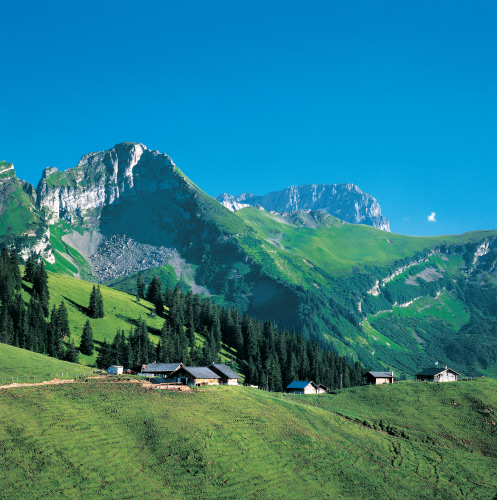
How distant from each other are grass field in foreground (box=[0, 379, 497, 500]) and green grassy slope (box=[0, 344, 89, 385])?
10103 mm

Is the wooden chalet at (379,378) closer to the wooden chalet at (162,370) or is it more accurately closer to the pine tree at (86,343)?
the wooden chalet at (162,370)

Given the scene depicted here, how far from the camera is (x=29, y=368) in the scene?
97000 mm

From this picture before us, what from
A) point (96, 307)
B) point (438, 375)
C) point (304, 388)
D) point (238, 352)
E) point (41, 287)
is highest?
point (41, 287)

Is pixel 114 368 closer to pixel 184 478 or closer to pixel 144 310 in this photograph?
pixel 184 478

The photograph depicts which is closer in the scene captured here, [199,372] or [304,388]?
[199,372]

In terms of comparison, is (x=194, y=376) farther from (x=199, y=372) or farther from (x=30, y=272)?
(x=30, y=272)

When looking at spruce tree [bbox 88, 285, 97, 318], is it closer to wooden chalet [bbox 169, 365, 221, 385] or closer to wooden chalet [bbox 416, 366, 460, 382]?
wooden chalet [bbox 169, 365, 221, 385]

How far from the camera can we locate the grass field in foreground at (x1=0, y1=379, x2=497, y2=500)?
60.5 meters

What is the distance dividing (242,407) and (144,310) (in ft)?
360

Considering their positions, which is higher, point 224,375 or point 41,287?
point 41,287

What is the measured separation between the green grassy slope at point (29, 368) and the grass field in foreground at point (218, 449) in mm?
10103

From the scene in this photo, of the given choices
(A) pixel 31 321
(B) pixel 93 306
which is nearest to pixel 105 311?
(B) pixel 93 306

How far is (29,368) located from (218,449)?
4376 cm

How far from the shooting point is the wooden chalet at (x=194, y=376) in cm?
10575
